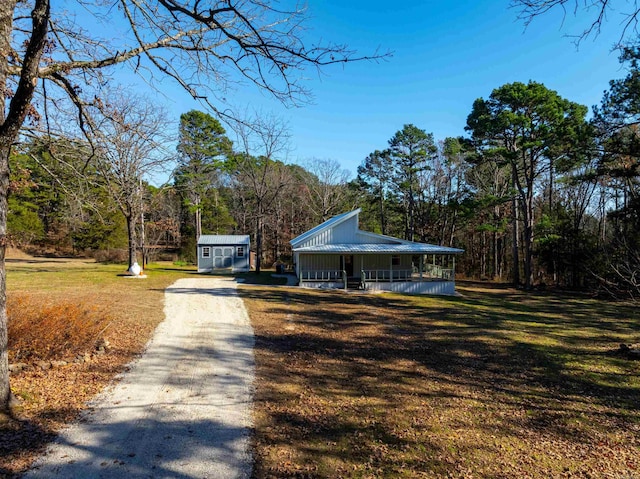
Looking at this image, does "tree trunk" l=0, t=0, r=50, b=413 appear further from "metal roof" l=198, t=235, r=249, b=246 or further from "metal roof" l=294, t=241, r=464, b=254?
"metal roof" l=198, t=235, r=249, b=246

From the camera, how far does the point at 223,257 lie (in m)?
27.3

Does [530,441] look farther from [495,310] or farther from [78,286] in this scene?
[78,286]

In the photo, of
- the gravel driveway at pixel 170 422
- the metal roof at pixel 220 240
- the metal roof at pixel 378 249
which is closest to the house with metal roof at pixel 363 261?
the metal roof at pixel 378 249

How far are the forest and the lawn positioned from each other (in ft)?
16.8

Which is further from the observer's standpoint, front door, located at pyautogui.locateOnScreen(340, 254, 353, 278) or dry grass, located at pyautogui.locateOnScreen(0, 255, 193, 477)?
front door, located at pyautogui.locateOnScreen(340, 254, 353, 278)

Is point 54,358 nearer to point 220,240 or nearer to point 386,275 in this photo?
point 386,275

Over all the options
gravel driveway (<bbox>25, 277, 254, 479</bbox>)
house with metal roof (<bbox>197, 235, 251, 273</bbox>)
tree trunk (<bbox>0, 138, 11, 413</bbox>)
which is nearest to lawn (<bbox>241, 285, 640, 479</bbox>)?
gravel driveway (<bbox>25, 277, 254, 479</bbox>)

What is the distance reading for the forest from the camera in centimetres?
1631

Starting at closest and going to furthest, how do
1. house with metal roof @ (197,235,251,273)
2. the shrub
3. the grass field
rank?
the grass field → the shrub → house with metal roof @ (197,235,251,273)

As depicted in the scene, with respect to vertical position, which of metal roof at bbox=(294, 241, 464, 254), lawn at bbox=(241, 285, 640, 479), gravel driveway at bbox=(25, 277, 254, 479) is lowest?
lawn at bbox=(241, 285, 640, 479)

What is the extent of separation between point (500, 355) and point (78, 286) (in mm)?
16223

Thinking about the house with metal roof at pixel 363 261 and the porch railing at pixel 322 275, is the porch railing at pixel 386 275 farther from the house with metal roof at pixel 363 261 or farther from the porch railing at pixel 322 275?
the porch railing at pixel 322 275

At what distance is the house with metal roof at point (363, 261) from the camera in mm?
19625

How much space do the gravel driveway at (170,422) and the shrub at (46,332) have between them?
117 centimetres
